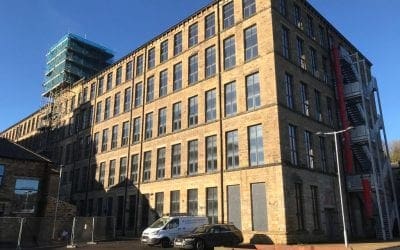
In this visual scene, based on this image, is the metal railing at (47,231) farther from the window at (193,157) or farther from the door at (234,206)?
the door at (234,206)

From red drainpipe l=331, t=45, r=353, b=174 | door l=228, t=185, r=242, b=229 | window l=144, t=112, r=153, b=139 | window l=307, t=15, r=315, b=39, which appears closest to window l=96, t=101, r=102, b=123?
window l=144, t=112, r=153, b=139

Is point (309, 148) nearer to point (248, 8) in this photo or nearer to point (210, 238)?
point (210, 238)

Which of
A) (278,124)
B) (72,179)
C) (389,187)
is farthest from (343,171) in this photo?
(72,179)

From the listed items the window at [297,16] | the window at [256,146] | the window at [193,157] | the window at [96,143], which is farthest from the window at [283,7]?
the window at [96,143]

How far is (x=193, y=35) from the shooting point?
4162 cm

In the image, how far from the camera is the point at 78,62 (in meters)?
75.6

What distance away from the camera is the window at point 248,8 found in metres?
35.1

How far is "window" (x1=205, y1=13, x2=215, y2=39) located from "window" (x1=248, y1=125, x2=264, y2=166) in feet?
41.1

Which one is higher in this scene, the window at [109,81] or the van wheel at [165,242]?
the window at [109,81]

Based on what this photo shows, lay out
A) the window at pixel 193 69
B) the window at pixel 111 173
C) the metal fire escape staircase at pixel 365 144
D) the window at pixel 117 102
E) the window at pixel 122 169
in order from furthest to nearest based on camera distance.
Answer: the window at pixel 117 102
the window at pixel 111 173
the window at pixel 122 169
the window at pixel 193 69
the metal fire escape staircase at pixel 365 144

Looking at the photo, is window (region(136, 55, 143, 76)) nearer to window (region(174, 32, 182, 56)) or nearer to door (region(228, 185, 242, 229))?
window (region(174, 32, 182, 56))

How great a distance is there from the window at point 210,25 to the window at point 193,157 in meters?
11.3

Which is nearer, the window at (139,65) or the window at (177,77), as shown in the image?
the window at (177,77)

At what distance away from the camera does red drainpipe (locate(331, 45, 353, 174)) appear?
123ft
